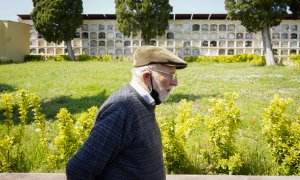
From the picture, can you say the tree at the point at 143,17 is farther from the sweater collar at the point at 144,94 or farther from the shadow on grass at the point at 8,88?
the sweater collar at the point at 144,94

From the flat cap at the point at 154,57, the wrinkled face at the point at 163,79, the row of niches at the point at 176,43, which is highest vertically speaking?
the row of niches at the point at 176,43

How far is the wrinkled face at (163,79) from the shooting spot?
191cm

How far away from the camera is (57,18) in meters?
26.8

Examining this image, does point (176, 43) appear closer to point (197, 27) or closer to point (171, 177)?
point (197, 27)

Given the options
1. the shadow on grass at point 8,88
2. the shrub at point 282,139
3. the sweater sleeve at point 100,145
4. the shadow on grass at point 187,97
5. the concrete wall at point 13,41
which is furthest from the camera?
the concrete wall at point 13,41

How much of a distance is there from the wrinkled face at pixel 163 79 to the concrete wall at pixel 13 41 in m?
27.8

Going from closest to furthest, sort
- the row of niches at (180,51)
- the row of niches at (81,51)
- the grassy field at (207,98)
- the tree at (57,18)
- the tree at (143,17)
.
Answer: the grassy field at (207,98) < the tree at (143,17) < the tree at (57,18) < the row of niches at (180,51) < the row of niches at (81,51)

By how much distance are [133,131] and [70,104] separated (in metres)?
6.67

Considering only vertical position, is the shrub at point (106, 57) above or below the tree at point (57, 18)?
below

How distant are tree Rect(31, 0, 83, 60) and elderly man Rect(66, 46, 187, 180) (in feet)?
86.1

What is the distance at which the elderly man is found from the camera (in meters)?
1.69

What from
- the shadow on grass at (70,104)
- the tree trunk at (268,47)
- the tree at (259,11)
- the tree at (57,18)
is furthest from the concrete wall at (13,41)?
the tree trunk at (268,47)

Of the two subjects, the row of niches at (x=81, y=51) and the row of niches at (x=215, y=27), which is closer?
the row of niches at (x=215, y=27)

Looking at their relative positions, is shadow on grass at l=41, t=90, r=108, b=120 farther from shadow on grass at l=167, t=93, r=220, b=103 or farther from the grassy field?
shadow on grass at l=167, t=93, r=220, b=103
